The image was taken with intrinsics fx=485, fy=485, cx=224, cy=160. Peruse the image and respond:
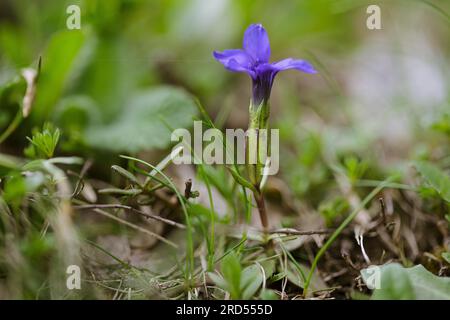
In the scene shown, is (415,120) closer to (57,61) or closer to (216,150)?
(216,150)

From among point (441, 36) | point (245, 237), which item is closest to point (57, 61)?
point (245, 237)
